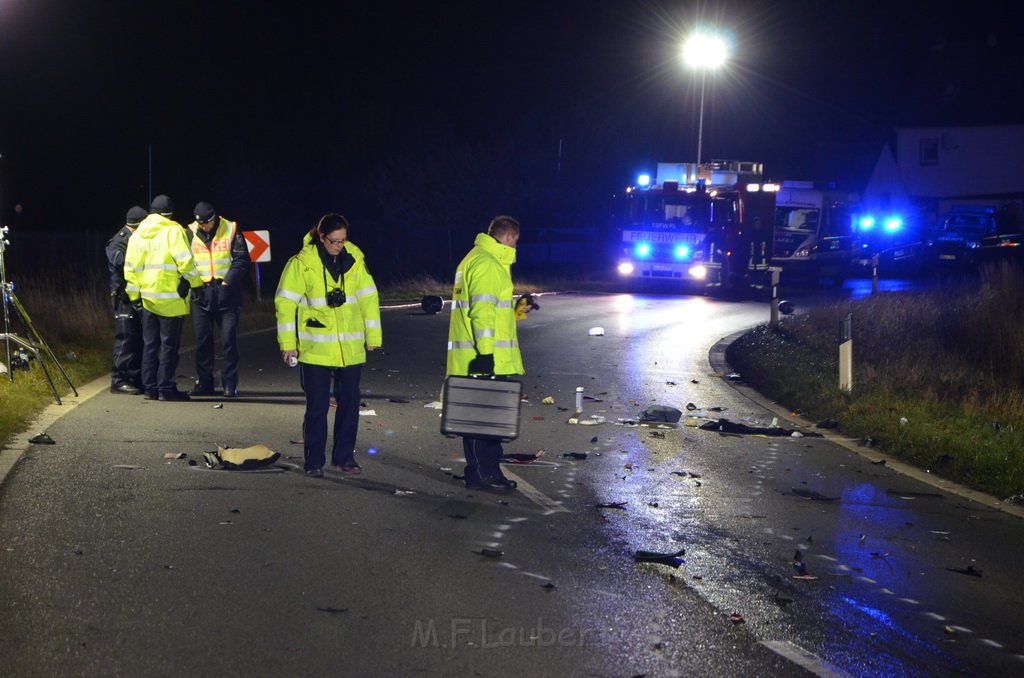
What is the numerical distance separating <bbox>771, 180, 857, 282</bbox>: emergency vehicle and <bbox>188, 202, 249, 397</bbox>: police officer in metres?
25.0

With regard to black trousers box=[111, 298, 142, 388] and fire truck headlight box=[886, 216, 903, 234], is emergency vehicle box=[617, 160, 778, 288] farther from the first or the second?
black trousers box=[111, 298, 142, 388]

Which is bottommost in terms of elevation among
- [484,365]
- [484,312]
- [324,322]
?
[484,365]

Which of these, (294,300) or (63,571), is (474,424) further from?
(63,571)

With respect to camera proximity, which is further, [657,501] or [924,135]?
[924,135]

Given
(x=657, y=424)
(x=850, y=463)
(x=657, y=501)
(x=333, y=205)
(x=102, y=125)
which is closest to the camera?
(x=657, y=501)

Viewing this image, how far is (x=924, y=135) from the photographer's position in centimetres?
5872

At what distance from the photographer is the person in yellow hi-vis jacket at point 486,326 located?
836 centimetres

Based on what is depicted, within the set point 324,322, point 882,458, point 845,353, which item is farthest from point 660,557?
point 845,353

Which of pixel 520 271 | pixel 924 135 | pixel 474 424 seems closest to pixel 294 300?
pixel 474 424

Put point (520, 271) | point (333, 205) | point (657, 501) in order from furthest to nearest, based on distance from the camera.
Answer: point (333, 205) < point (520, 271) < point (657, 501)

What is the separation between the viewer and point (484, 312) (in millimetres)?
8320

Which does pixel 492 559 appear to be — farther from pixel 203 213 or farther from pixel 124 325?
pixel 124 325

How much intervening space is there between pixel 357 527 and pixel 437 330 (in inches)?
528

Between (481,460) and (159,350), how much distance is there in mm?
5029
